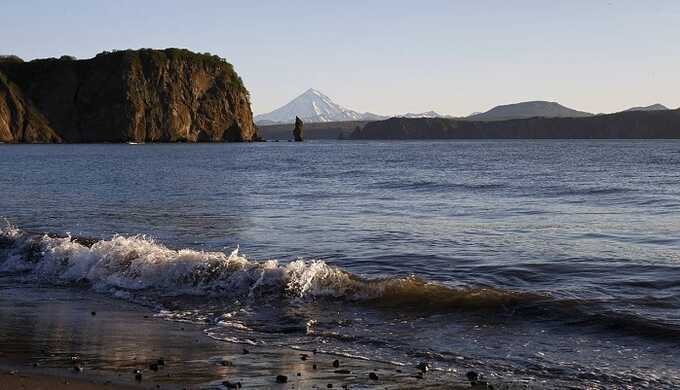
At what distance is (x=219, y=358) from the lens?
920 centimetres

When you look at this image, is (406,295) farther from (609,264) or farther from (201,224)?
(201,224)

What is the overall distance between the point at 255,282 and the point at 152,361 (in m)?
5.03

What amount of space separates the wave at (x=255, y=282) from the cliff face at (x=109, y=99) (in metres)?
161

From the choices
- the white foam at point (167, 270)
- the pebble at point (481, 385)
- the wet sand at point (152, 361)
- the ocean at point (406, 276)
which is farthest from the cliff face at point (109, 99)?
the pebble at point (481, 385)

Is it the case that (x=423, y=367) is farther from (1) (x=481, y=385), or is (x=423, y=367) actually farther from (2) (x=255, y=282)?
(2) (x=255, y=282)

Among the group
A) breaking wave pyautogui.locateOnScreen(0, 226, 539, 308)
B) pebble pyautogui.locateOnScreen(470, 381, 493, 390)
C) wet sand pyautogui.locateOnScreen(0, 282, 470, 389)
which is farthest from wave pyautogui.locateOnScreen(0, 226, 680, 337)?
pebble pyautogui.locateOnScreen(470, 381, 493, 390)

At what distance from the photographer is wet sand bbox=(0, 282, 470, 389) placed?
26.6 feet

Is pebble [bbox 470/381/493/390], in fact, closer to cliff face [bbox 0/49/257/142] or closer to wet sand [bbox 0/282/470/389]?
wet sand [bbox 0/282/470/389]

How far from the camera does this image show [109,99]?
175 meters

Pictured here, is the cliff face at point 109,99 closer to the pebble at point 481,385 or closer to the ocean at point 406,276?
the ocean at point 406,276

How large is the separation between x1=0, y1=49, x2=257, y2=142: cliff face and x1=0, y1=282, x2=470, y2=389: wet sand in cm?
16745

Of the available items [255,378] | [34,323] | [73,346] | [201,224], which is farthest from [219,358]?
[201,224]

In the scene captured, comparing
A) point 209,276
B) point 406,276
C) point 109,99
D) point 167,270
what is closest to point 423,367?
point 406,276

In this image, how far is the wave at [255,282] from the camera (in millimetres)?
11811
